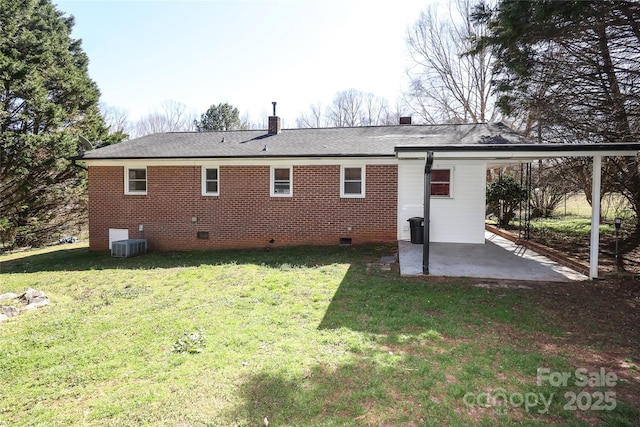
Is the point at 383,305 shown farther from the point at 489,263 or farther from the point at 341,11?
the point at 341,11

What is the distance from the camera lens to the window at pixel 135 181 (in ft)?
37.3

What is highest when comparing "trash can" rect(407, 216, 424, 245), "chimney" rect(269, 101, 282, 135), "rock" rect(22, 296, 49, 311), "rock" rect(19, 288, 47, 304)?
"chimney" rect(269, 101, 282, 135)

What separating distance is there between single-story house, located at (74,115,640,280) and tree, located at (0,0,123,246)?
604cm

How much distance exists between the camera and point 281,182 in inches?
423

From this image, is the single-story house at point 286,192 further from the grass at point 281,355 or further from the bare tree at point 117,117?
the bare tree at point 117,117

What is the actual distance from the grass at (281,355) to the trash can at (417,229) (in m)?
3.37

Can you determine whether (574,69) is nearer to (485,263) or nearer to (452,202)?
(452,202)

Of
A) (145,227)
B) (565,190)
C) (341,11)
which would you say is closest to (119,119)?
(145,227)

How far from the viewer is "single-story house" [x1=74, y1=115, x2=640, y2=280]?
401 inches

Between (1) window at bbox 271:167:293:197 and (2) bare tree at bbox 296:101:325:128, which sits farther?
(2) bare tree at bbox 296:101:325:128

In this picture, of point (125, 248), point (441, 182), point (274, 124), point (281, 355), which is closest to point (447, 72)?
point (274, 124)

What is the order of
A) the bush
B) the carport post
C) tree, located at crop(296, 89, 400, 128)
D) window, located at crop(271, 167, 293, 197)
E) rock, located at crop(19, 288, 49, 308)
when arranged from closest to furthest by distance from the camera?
rock, located at crop(19, 288, 49, 308)
the carport post
window, located at crop(271, 167, 293, 197)
the bush
tree, located at crop(296, 89, 400, 128)

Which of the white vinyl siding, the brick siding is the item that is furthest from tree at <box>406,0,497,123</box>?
the brick siding

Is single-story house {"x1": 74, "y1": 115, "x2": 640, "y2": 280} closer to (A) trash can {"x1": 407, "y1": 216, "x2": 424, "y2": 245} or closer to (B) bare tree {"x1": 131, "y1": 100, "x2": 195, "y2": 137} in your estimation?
(A) trash can {"x1": 407, "y1": 216, "x2": 424, "y2": 245}
